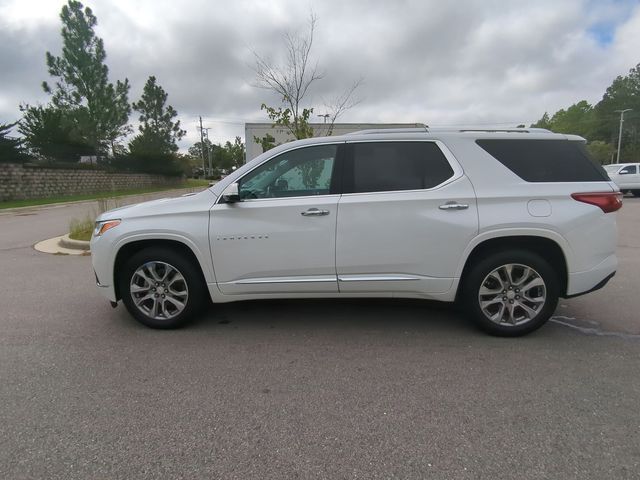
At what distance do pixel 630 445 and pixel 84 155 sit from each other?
34.0 m

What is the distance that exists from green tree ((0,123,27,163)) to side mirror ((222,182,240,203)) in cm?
2419

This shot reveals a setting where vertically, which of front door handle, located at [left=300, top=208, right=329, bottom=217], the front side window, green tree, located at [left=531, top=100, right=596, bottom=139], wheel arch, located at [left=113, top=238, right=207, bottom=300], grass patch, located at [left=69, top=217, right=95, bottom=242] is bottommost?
grass patch, located at [left=69, top=217, right=95, bottom=242]

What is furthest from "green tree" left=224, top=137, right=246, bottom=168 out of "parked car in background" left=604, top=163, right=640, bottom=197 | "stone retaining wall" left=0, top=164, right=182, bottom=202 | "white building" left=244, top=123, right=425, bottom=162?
"parked car in background" left=604, top=163, right=640, bottom=197

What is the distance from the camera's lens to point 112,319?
172 inches

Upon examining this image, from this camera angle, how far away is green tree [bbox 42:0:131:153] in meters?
31.1

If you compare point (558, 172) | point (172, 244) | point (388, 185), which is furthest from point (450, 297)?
point (172, 244)

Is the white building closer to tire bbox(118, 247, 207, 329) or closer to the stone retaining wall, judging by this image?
the stone retaining wall

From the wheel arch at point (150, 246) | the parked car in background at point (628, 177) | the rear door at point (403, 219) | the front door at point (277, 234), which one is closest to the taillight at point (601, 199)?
the rear door at point (403, 219)

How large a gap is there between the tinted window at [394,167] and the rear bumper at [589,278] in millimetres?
1433

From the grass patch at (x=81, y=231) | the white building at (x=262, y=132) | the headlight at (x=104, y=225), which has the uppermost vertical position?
the white building at (x=262, y=132)

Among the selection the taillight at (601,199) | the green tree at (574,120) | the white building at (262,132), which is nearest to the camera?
the taillight at (601,199)

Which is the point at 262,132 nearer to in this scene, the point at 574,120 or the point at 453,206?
the point at 453,206

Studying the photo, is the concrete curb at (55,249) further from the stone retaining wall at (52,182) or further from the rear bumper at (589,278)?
the stone retaining wall at (52,182)

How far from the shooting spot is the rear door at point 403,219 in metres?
3.57
